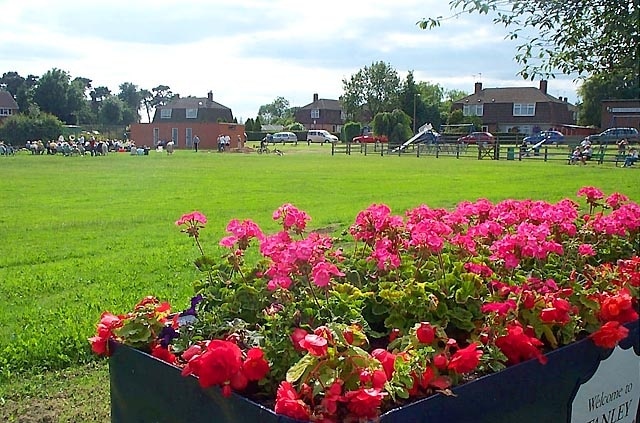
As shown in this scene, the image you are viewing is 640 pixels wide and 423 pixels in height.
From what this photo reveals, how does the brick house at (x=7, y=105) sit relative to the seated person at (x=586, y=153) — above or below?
above

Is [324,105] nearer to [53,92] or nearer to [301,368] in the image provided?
[53,92]

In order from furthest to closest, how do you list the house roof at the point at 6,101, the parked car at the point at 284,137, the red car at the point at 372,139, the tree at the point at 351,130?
1. the house roof at the point at 6,101
2. the parked car at the point at 284,137
3. the tree at the point at 351,130
4. the red car at the point at 372,139

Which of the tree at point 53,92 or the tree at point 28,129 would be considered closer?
the tree at point 28,129

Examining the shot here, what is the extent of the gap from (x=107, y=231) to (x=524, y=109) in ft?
224

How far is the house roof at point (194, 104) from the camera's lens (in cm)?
7806

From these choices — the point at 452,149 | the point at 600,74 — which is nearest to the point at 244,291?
the point at 600,74

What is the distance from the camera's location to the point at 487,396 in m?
2.13

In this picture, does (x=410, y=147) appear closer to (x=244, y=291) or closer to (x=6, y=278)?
(x=6, y=278)

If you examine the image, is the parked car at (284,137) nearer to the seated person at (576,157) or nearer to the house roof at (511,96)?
the house roof at (511,96)

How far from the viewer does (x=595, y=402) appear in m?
2.74

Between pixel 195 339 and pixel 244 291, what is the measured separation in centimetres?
29

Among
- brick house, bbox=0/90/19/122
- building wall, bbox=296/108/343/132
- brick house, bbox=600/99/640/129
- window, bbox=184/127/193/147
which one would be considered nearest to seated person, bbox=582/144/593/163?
brick house, bbox=600/99/640/129

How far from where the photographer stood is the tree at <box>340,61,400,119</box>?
2753 inches

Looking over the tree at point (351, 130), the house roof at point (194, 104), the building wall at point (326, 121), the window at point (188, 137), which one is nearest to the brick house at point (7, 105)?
the house roof at point (194, 104)
